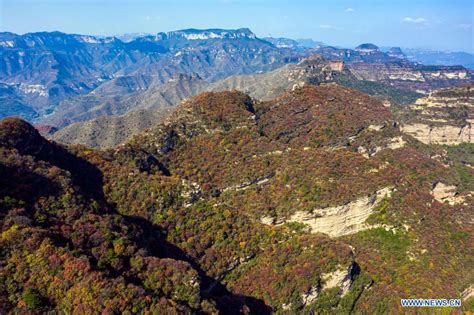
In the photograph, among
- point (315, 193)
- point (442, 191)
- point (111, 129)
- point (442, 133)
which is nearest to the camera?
point (315, 193)

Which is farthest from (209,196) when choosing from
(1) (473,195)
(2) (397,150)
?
(1) (473,195)

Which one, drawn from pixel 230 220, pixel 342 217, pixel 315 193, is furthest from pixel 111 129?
pixel 342 217

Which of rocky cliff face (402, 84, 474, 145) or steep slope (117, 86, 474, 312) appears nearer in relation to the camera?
steep slope (117, 86, 474, 312)

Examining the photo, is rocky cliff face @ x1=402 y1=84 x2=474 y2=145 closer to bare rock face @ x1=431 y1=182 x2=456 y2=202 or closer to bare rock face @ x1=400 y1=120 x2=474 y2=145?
bare rock face @ x1=400 y1=120 x2=474 y2=145

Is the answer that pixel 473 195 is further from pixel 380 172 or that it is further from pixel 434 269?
pixel 434 269

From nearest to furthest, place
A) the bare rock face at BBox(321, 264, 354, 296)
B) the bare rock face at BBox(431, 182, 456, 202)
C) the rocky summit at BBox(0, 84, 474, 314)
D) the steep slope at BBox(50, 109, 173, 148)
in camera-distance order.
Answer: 1. the rocky summit at BBox(0, 84, 474, 314)
2. the bare rock face at BBox(321, 264, 354, 296)
3. the bare rock face at BBox(431, 182, 456, 202)
4. the steep slope at BBox(50, 109, 173, 148)

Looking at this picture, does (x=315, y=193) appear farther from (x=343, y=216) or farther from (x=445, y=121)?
(x=445, y=121)

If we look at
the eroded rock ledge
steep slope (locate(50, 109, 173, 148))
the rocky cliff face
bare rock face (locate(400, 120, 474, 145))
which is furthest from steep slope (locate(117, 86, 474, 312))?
steep slope (locate(50, 109, 173, 148))
